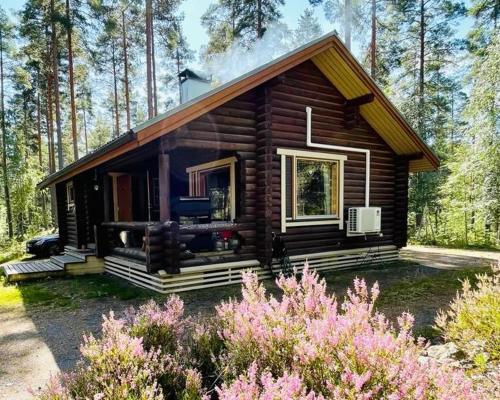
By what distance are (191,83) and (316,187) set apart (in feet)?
17.2

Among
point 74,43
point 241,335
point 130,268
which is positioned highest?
point 74,43

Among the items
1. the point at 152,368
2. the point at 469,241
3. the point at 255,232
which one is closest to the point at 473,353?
the point at 152,368

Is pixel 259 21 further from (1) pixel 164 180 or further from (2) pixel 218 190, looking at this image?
(1) pixel 164 180

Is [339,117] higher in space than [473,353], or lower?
higher

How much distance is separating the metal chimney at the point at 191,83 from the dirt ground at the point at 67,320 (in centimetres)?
643

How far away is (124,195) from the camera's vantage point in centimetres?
1096

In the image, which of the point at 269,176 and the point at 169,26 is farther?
the point at 169,26

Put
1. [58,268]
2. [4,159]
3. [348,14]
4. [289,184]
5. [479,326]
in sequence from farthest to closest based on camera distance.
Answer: [4,159] → [348,14] → [58,268] → [289,184] → [479,326]

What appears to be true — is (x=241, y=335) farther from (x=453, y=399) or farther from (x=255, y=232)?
(x=255, y=232)

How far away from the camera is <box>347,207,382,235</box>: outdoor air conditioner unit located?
7.58m

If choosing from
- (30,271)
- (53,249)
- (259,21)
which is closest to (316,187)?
(30,271)

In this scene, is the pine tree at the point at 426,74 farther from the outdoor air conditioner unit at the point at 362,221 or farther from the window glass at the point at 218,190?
the window glass at the point at 218,190

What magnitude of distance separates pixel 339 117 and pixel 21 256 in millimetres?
12599

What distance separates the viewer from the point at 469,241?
12.2 meters
